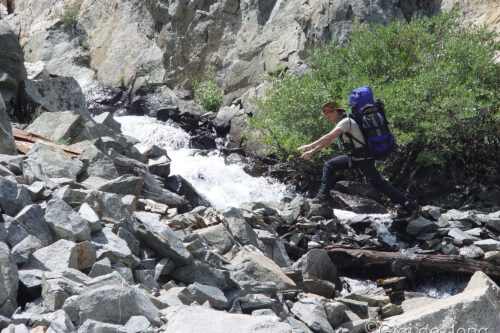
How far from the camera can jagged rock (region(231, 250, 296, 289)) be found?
22.0 ft

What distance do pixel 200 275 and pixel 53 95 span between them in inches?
299

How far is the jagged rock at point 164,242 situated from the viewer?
19.9 feet

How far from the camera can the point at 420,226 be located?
388 inches

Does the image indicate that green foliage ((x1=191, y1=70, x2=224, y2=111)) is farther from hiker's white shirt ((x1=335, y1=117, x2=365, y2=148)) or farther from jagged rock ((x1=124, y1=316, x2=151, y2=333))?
jagged rock ((x1=124, y1=316, x2=151, y2=333))

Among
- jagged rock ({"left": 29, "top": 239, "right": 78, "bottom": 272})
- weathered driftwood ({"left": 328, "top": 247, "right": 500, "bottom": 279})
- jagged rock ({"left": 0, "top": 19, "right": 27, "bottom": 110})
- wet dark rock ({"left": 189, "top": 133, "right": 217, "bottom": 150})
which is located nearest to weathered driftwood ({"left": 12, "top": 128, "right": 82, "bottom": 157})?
jagged rock ({"left": 0, "top": 19, "right": 27, "bottom": 110})

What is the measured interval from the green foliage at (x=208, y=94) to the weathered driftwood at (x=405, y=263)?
14.0 metres

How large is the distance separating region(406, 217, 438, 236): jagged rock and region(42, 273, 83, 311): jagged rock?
7133 mm

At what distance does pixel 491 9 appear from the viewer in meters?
16.0

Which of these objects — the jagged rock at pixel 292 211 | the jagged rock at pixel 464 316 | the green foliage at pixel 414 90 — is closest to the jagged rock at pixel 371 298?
the jagged rock at pixel 292 211

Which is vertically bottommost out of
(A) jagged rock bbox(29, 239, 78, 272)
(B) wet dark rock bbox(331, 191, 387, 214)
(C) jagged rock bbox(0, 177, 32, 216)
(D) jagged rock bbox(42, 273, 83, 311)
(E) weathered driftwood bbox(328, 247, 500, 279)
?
(B) wet dark rock bbox(331, 191, 387, 214)

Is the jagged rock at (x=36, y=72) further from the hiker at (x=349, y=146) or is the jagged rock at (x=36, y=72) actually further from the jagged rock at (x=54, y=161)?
the hiker at (x=349, y=146)

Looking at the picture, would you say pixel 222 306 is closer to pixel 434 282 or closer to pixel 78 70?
pixel 434 282

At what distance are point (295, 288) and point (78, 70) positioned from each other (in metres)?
24.6

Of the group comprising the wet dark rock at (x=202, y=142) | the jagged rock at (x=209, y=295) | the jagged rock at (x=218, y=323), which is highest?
the jagged rock at (x=218, y=323)
